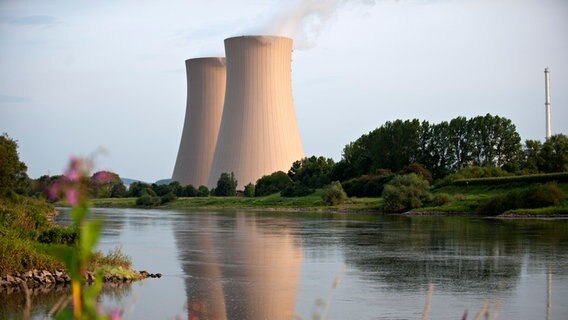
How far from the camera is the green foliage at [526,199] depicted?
103ft

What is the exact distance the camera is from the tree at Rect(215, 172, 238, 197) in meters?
51.8

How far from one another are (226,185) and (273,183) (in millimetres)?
3007

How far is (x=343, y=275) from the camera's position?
41.0 ft

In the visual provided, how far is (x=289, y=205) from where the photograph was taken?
49.2 m

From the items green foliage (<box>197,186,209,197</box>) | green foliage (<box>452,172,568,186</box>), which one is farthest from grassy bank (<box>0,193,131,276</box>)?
green foliage (<box>197,186,209,197</box>)

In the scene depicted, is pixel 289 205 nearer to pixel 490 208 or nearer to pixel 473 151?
pixel 473 151

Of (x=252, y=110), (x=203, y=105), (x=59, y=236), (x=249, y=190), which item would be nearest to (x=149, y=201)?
(x=249, y=190)

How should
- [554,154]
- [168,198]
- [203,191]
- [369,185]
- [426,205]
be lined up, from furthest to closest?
[168,198], [203,191], [369,185], [554,154], [426,205]

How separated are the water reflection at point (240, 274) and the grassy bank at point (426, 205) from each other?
49.1ft

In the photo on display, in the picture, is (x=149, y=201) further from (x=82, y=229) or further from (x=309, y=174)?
(x=82, y=229)

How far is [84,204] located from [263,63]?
1666 inches

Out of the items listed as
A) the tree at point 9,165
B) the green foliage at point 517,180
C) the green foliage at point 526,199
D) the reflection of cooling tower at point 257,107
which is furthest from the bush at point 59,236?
the reflection of cooling tower at point 257,107

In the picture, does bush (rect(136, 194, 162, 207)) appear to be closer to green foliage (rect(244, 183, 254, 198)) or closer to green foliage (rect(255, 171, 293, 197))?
green foliage (rect(244, 183, 254, 198))

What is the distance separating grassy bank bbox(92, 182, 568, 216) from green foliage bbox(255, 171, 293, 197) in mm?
462
